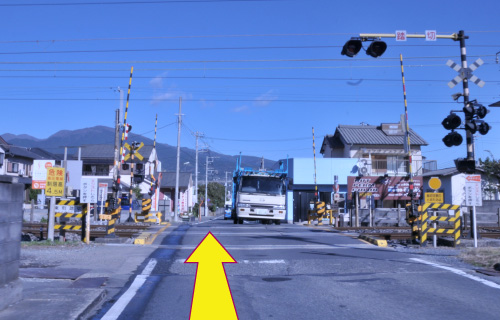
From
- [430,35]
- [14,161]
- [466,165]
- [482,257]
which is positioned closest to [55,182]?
[430,35]

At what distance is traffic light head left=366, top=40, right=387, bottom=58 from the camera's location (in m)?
11.3

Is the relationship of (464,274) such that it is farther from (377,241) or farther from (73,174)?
(73,174)

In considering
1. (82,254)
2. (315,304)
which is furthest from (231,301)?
(82,254)

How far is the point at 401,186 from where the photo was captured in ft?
138

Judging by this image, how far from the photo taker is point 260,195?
92.6 feet

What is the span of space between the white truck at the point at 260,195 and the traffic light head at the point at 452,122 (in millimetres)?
16442

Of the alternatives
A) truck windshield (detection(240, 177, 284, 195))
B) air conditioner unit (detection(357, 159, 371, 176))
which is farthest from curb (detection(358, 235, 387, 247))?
air conditioner unit (detection(357, 159, 371, 176))

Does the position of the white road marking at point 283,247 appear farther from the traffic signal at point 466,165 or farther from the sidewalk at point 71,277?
the traffic signal at point 466,165

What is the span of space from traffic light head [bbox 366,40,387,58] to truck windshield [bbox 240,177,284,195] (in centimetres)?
1747

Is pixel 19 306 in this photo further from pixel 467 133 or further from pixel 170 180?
pixel 170 180

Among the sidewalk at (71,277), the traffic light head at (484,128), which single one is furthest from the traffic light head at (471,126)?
the sidewalk at (71,277)

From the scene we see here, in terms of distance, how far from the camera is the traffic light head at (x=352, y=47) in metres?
11.3

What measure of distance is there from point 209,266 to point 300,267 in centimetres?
194

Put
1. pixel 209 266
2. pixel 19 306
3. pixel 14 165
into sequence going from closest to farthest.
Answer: pixel 19 306 → pixel 209 266 → pixel 14 165
